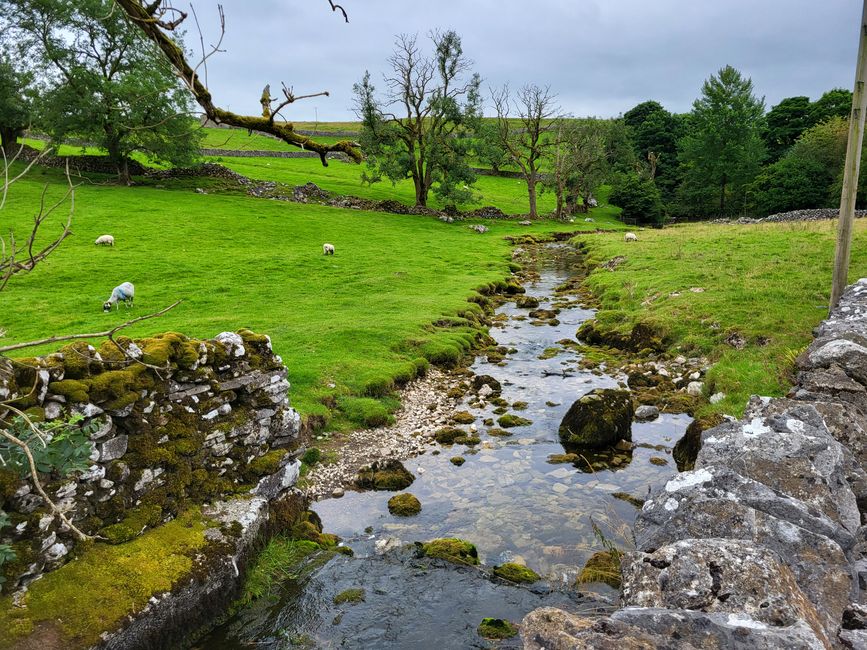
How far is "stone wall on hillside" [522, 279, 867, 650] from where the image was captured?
4086 mm

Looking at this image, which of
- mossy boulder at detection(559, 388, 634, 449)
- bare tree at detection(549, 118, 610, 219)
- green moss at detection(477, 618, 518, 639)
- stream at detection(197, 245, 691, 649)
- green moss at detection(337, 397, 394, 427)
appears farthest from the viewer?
bare tree at detection(549, 118, 610, 219)

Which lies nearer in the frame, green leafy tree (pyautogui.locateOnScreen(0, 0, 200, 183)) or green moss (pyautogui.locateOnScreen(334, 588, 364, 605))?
green moss (pyautogui.locateOnScreen(334, 588, 364, 605))

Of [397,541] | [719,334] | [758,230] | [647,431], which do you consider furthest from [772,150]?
[397,541]

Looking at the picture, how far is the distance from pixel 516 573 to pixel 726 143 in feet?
278

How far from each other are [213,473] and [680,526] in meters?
7.73

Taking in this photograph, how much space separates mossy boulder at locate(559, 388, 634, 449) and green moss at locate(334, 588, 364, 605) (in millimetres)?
7061

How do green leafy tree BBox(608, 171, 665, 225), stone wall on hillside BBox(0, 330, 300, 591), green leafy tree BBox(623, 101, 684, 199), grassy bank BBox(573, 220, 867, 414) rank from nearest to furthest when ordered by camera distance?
stone wall on hillside BBox(0, 330, 300, 591) → grassy bank BBox(573, 220, 867, 414) → green leafy tree BBox(608, 171, 665, 225) → green leafy tree BBox(623, 101, 684, 199)

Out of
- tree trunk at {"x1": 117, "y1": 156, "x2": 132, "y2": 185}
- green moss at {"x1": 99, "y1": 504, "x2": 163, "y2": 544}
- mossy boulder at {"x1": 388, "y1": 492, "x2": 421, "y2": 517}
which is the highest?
tree trunk at {"x1": 117, "y1": 156, "x2": 132, "y2": 185}

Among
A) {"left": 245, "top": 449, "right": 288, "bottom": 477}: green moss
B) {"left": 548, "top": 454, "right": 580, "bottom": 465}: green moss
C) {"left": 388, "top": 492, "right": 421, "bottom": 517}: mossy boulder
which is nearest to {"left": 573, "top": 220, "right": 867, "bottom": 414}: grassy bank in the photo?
{"left": 548, "top": 454, "right": 580, "bottom": 465}: green moss

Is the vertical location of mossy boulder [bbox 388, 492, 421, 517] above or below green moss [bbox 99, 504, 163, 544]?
below

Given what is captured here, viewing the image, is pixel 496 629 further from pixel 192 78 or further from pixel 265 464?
pixel 192 78

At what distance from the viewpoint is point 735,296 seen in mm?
23047

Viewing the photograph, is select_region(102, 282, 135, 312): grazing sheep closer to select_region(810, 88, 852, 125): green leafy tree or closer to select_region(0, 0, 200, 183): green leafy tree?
select_region(0, 0, 200, 183): green leafy tree

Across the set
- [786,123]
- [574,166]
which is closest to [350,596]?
[574,166]
